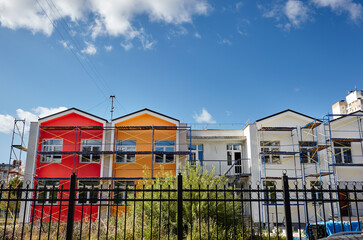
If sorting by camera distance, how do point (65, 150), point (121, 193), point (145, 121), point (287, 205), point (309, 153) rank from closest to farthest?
point (287, 205) < point (121, 193) < point (65, 150) < point (309, 153) < point (145, 121)

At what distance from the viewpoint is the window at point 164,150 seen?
21347 mm

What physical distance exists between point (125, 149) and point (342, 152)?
14.4 m

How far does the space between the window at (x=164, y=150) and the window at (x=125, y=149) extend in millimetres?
1522

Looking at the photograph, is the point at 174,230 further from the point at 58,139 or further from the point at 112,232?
the point at 58,139

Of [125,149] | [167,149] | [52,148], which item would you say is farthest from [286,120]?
[52,148]

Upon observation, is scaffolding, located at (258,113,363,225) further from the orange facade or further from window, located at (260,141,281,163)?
the orange facade

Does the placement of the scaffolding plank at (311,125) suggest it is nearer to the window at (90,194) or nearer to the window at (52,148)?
the window at (90,194)

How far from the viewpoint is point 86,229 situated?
11.4 m

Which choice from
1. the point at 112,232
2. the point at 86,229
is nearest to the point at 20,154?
the point at 86,229

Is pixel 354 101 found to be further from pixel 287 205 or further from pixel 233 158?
pixel 287 205

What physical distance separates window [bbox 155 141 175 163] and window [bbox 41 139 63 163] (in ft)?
20.9

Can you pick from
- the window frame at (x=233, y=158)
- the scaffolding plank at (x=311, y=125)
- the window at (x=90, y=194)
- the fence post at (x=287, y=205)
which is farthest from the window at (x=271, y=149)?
the fence post at (x=287, y=205)

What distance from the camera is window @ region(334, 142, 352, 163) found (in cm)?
2164

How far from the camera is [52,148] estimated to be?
21.5 m
